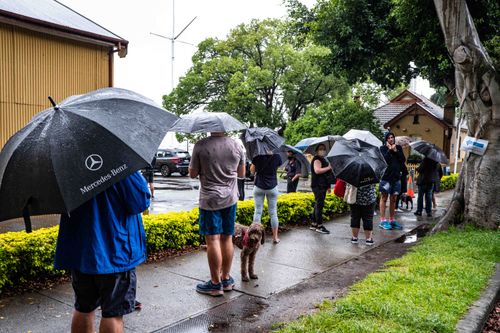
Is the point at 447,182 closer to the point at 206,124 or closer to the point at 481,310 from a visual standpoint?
the point at 481,310

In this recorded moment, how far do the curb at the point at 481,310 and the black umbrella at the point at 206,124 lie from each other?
3005 mm

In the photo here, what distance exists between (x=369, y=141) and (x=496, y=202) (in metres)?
2.59

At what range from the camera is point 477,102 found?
27.3 feet

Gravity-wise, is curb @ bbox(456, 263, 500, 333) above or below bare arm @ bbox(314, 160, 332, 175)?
below

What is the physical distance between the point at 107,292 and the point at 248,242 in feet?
8.54

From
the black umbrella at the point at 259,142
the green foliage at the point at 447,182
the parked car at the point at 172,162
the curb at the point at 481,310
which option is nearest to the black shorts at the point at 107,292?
the curb at the point at 481,310

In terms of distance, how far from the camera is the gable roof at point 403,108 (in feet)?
110

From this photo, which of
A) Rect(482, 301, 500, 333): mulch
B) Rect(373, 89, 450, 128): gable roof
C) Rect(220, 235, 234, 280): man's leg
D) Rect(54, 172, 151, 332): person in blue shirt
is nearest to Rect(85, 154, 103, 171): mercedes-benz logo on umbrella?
Rect(54, 172, 151, 332): person in blue shirt

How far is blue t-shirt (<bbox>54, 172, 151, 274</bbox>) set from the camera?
2.71 m

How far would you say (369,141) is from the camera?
→ 27.0 ft

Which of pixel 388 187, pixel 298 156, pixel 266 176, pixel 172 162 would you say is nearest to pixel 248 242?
pixel 266 176

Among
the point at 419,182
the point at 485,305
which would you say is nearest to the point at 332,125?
the point at 419,182

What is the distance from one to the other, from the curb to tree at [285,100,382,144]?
70.7 ft

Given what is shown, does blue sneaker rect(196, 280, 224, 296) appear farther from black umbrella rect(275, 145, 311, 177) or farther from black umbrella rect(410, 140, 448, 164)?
black umbrella rect(410, 140, 448, 164)
